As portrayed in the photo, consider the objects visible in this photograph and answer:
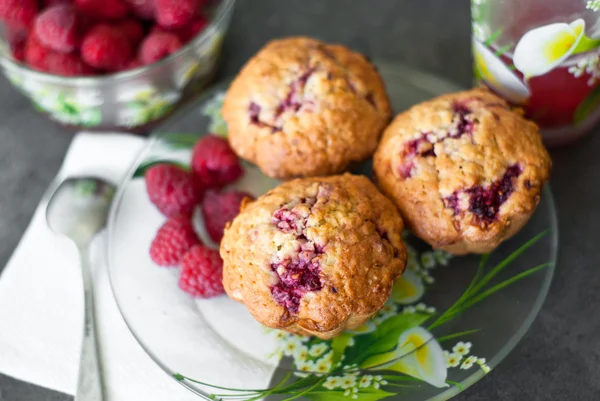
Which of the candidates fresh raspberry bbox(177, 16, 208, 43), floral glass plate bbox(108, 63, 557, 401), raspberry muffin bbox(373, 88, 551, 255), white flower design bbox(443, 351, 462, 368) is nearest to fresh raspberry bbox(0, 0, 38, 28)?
fresh raspberry bbox(177, 16, 208, 43)

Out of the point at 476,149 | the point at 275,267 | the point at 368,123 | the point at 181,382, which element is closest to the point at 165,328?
→ the point at 181,382

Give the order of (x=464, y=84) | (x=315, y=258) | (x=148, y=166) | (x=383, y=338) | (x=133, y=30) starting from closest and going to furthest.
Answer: (x=315, y=258), (x=383, y=338), (x=148, y=166), (x=133, y=30), (x=464, y=84)

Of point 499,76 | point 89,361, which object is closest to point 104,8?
point 89,361

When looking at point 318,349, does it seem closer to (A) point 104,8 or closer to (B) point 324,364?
(B) point 324,364

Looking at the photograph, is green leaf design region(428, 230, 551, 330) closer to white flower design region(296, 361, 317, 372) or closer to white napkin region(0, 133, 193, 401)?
white flower design region(296, 361, 317, 372)

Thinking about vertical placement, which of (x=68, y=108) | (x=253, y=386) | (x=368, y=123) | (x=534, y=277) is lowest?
(x=253, y=386)

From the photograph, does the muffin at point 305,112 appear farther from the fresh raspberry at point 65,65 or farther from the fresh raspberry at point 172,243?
the fresh raspberry at point 65,65

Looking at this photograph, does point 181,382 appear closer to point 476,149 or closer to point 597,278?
point 476,149
